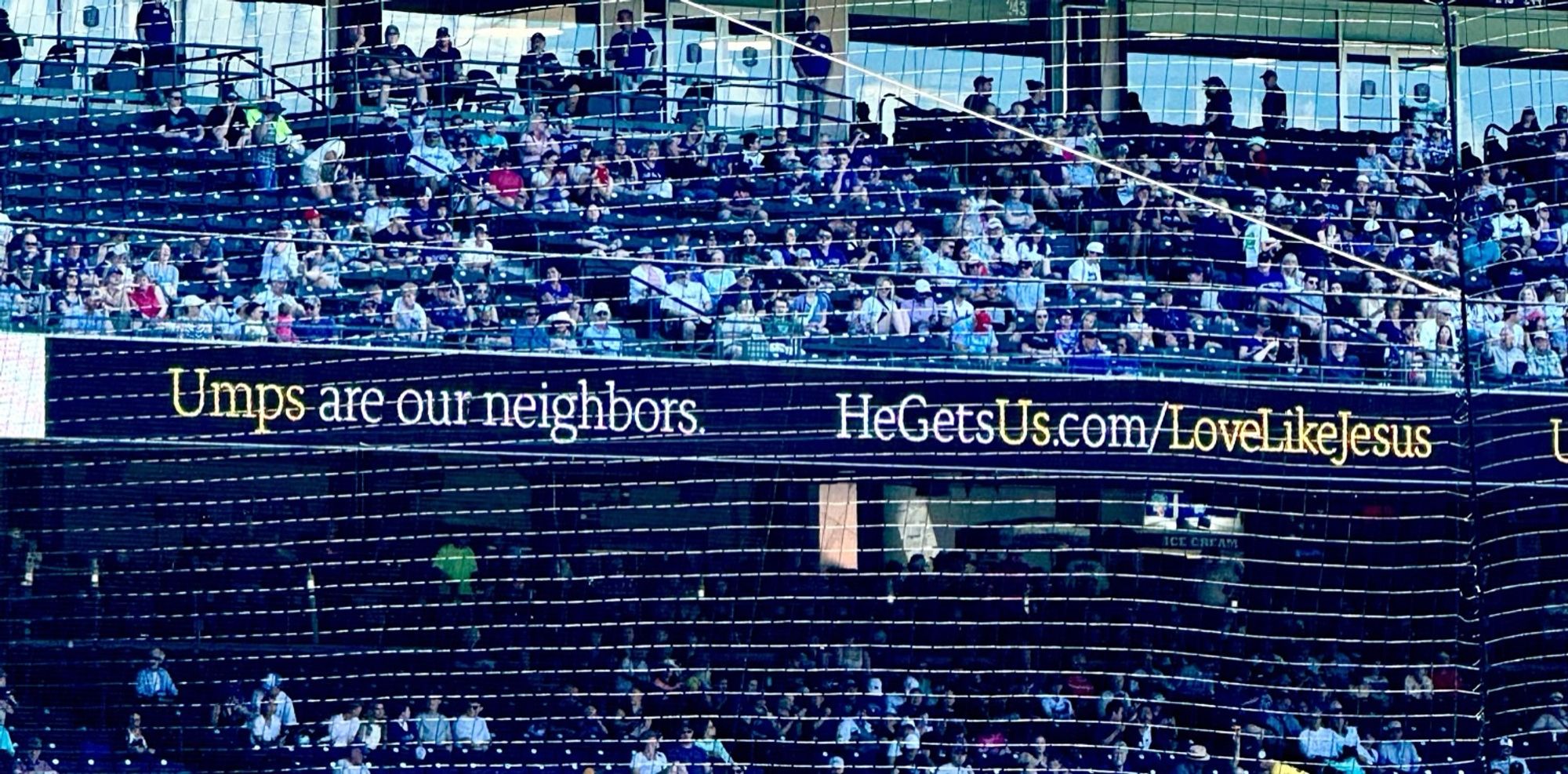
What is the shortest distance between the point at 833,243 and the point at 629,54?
8.25ft

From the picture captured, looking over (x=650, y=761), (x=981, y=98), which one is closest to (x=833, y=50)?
(x=981, y=98)

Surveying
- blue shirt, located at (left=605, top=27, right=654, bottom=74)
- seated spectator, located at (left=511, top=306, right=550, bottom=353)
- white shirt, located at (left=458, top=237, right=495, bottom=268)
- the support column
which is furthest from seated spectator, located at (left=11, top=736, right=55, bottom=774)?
blue shirt, located at (left=605, top=27, right=654, bottom=74)

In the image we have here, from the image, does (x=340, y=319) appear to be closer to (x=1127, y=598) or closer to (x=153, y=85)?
(x=153, y=85)

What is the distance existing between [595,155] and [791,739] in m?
3.24

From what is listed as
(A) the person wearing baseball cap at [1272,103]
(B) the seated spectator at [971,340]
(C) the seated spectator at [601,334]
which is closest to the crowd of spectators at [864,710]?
(B) the seated spectator at [971,340]

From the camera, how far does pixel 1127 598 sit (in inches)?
502

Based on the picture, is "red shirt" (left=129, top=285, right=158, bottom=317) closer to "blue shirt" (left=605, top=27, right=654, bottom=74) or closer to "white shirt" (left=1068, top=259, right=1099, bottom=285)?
"blue shirt" (left=605, top=27, right=654, bottom=74)

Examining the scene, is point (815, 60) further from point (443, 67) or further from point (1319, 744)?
point (1319, 744)

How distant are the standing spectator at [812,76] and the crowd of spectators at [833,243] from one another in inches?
2.2

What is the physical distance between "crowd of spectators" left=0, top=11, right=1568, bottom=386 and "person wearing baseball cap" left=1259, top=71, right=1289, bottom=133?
0.22 ft

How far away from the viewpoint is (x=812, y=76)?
1474cm

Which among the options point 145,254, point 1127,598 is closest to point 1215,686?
point 1127,598

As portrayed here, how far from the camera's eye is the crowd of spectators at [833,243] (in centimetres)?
1123

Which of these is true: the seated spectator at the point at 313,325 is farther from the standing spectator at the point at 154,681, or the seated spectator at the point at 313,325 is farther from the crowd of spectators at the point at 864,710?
the standing spectator at the point at 154,681
